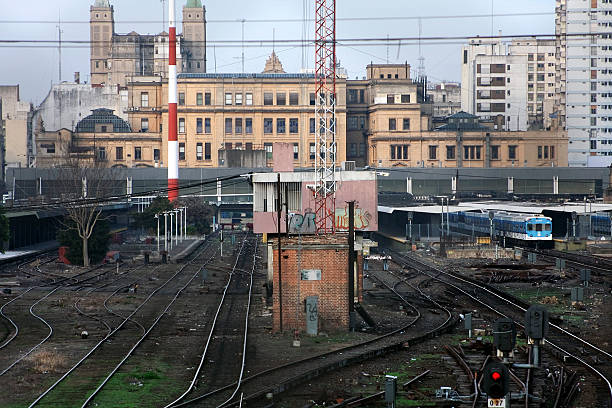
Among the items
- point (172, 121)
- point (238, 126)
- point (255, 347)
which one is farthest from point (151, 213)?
point (255, 347)

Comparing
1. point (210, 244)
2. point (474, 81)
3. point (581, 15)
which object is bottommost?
point (210, 244)

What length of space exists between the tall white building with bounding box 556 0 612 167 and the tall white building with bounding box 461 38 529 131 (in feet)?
23.9

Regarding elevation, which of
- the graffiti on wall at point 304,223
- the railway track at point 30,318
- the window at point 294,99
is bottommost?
the railway track at point 30,318

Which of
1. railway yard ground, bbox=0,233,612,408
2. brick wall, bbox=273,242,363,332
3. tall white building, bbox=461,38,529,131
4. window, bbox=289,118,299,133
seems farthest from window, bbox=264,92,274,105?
brick wall, bbox=273,242,363,332

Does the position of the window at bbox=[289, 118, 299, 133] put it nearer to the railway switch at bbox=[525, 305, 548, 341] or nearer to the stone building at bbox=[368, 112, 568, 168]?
the stone building at bbox=[368, 112, 568, 168]

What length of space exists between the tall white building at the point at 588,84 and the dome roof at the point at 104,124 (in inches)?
2816

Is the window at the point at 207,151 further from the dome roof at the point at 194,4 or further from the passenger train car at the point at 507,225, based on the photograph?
the dome roof at the point at 194,4

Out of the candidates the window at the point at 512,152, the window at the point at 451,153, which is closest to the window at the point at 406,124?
the window at the point at 451,153

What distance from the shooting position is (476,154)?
398 ft

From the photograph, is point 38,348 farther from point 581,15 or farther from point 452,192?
point 581,15

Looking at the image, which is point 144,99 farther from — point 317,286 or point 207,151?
point 317,286

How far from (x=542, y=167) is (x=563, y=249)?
164 feet

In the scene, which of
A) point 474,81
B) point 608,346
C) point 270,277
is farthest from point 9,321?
point 474,81

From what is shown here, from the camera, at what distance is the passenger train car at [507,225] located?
6581cm
